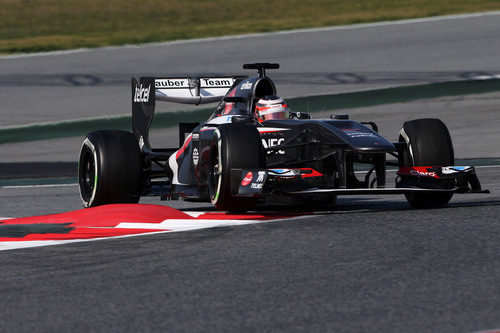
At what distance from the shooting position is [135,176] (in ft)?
31.1

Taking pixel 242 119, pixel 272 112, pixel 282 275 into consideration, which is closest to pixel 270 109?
pixel 272 112

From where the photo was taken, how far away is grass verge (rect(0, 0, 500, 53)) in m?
22.1

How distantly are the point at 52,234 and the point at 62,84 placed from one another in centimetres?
1156

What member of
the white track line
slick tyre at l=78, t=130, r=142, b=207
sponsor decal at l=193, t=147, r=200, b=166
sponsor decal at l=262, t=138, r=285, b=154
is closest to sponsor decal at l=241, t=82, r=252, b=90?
sponsor decal at l=193, t=147, r=200, b=166

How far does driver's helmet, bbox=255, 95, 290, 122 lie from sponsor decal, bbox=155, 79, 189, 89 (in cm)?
171

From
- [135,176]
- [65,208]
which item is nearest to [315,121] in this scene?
[135,176]

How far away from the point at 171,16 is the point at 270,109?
50.3ft

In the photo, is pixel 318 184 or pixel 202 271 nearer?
pixel 202 271

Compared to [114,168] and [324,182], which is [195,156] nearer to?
[114,168]

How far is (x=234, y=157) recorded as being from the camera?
312 inches

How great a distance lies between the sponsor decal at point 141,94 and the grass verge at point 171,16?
10663mm

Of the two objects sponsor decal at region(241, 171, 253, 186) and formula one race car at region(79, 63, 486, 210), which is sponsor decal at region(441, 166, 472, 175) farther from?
sponsor decal at region(241, 171, 253, 186)

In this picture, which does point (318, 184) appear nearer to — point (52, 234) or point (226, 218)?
point (226, 218)

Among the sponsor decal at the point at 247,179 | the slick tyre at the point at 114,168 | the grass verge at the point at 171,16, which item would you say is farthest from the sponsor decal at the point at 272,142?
the grass verge at the point at 171,16
